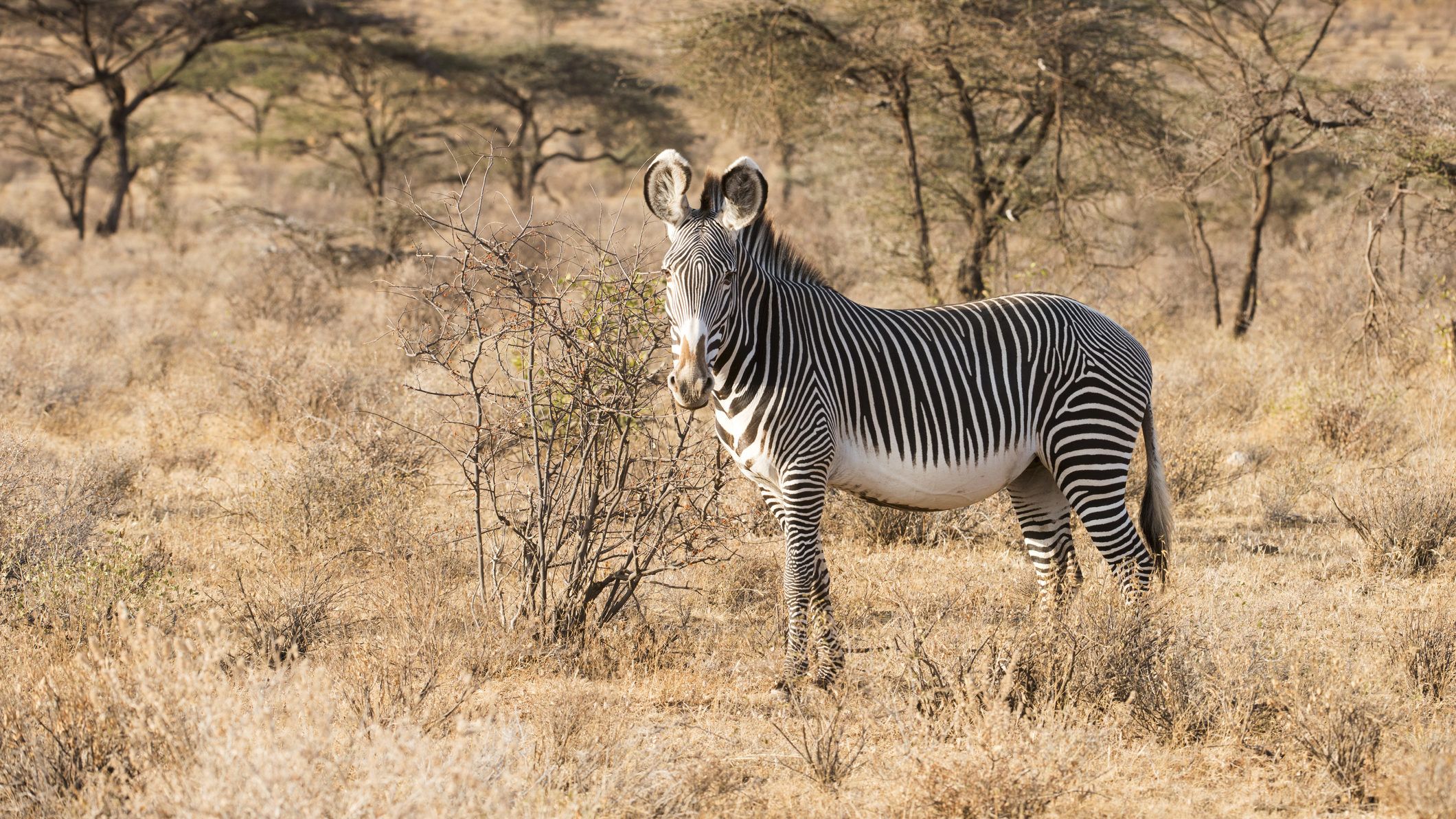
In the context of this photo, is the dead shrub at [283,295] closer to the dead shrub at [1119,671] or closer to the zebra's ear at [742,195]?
the zebra's ear at [742,195]

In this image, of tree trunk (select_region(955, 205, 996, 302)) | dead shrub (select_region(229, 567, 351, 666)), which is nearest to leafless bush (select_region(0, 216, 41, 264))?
tree trunk (select_region(955, 205, 996, 302))

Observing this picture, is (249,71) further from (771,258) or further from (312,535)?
(771,258)

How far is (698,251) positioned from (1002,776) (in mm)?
2099

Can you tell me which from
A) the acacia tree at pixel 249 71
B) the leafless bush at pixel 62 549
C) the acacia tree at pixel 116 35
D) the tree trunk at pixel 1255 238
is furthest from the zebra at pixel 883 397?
the acacia tree at pixel 249 71

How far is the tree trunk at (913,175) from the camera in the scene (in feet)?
42.5

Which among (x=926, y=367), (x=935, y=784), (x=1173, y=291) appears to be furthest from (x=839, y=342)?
(x=1173, y=291)

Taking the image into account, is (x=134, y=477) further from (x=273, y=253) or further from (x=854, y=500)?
(x=273, y=253)

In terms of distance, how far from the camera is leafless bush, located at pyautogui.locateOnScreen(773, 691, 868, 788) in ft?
12.7

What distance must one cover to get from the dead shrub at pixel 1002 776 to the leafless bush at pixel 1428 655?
169cm

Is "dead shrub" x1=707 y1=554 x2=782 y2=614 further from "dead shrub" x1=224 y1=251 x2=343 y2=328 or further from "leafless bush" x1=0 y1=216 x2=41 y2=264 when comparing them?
"leafless bush" x1=0 y1=216 x2=41 y2=264

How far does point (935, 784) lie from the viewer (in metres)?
3.60

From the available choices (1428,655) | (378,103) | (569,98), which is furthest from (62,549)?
(378,103)

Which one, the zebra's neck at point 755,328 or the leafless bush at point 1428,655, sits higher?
the zebra's neck at point 755,328

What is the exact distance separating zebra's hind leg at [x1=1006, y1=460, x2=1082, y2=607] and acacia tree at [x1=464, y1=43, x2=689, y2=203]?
19868 millimetres
